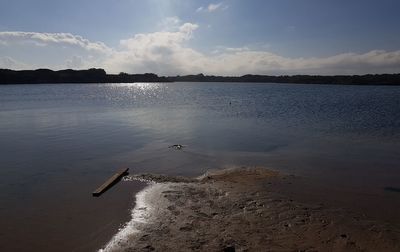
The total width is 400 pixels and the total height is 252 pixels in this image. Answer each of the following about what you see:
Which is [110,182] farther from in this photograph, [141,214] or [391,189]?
[391,189]

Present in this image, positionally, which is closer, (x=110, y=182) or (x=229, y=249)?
(x=229, y=249)

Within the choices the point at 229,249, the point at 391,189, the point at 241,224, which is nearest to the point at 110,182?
the point at 241,224

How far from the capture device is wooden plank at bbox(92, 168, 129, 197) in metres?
12.2

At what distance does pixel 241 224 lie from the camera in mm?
9289

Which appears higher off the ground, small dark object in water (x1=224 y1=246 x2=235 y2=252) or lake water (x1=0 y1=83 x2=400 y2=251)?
small dark object in water (x1=224 y1=246 x2=235 y2=252)

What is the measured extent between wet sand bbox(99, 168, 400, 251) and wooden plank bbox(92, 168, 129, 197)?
57.3 inches

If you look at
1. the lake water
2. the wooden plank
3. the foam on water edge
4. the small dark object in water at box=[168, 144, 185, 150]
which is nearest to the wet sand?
the foam on water edge

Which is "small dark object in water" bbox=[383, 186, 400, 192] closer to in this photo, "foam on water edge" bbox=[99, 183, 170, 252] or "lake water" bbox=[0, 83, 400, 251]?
"lake water" bbox=[0, 83, 400, 251]

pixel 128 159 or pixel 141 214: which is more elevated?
pixel 141 214

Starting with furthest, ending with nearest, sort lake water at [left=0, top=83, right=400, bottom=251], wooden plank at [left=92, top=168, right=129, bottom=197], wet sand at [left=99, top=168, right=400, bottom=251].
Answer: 1. wooden plank at [left=92, top=168, right=129, bottom=197]
2. lake water at [left=0, top=83, right=400, bottom=251]
3. wet sand at [left=99, top=168, right=400, bottom=251]

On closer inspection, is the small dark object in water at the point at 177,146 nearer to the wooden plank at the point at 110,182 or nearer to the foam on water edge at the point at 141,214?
the wooden plank at the point at 110,182

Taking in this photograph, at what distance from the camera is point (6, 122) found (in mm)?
33469

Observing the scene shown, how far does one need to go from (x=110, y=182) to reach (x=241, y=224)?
20.0 feet

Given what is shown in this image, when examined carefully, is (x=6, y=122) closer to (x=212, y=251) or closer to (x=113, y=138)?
(x=113, y=138)
